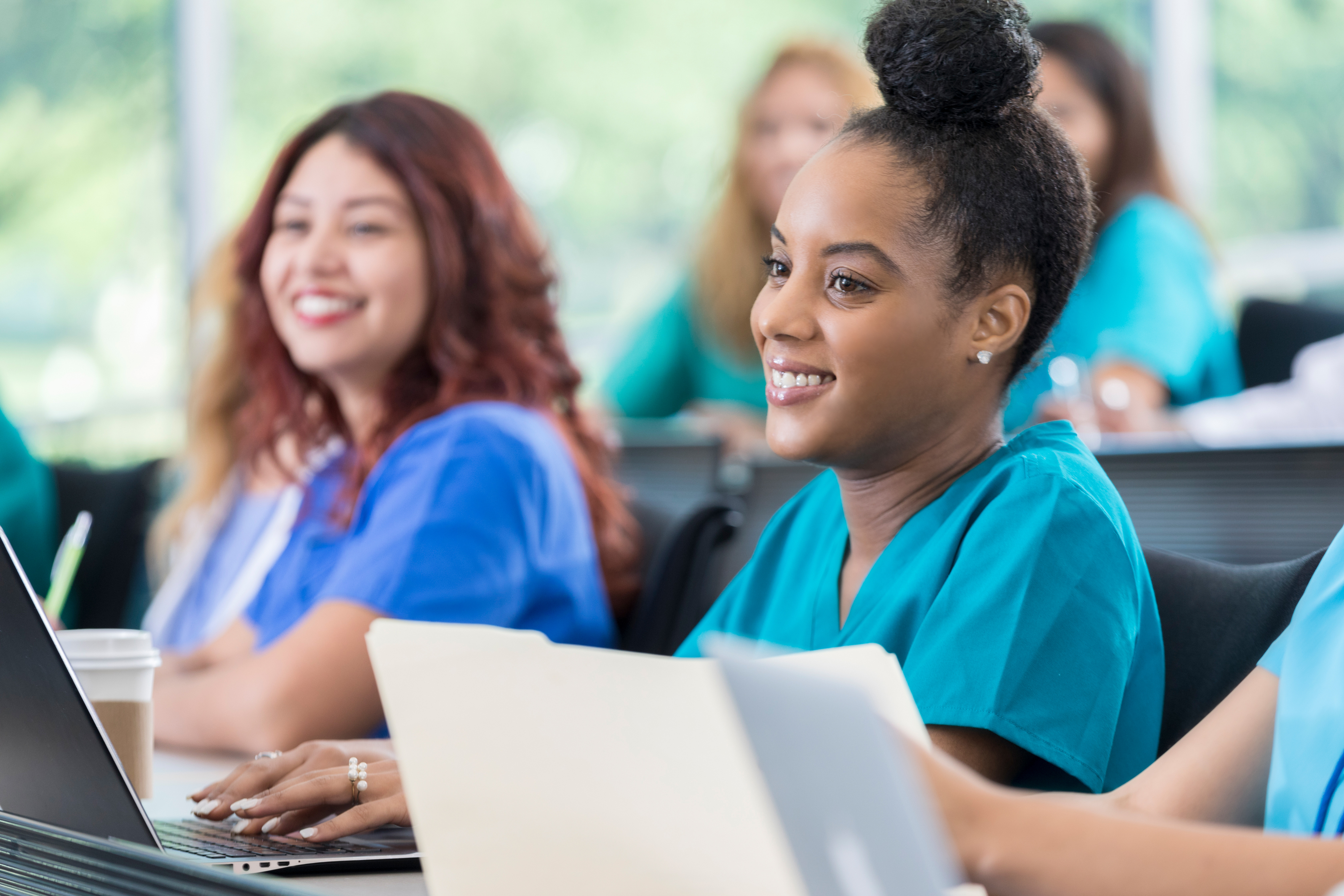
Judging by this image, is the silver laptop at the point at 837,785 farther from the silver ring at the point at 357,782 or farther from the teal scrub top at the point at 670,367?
the teal scrub top at the point at 670,367

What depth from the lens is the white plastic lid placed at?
102 cm

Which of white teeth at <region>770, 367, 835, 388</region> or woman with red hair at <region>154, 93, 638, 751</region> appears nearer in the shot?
white teeth at <region>770, 367, 835, 388</region>

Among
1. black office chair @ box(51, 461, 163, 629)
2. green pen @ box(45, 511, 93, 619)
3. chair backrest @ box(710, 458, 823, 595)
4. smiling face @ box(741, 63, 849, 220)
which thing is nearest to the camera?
green pen @ box(45, 511, 93, 619)

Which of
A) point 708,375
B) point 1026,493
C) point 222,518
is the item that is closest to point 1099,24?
point 708,375

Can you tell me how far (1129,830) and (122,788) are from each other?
52 cm

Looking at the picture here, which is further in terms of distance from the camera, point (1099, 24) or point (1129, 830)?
point (1099, 24)

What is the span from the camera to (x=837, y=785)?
435mm

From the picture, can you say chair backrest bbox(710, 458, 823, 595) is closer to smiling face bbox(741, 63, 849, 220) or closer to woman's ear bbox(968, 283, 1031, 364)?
woman's ear bbox(968, 283, 1031, 364)

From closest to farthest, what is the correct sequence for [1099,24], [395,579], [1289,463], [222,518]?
[395,579], [1289,463], [222,518], [1099,24]

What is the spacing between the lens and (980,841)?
540 mm

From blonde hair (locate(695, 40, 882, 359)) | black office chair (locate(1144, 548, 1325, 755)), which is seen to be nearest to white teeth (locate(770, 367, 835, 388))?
black office chair (locate(1144, 548, 1325, 755))

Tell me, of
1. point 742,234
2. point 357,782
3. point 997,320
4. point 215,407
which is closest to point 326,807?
point 357,782

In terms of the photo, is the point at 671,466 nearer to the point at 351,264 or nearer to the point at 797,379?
the point at 351,264

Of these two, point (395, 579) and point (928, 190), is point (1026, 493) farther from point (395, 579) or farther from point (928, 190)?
point (395, 579)
